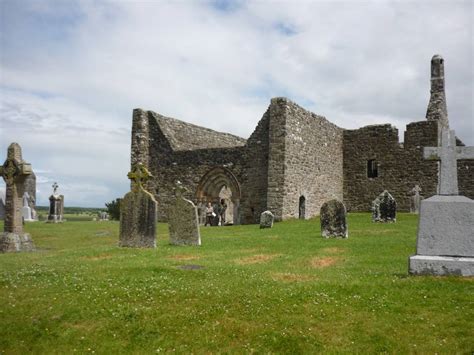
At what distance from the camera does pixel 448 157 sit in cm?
909

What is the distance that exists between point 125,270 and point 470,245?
6.64 m

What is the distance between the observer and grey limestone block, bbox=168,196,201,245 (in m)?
14.1

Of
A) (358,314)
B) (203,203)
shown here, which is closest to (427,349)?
(358,314)

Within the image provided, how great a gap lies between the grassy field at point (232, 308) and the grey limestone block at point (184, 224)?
10.9 ft

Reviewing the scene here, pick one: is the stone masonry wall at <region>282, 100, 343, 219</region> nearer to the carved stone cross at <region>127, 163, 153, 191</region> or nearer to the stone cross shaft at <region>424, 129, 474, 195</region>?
the carved stone cross at <region>127, 163, 153, 191</region>

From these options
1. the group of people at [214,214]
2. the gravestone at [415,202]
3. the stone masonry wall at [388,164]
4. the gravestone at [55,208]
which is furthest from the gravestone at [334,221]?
the gravestone at [55,208]

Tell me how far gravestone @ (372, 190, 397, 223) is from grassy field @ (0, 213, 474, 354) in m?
10.3

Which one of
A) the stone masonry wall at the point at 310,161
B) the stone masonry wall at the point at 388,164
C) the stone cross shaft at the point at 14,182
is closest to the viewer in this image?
the stone cross shaft at the point at 14,182

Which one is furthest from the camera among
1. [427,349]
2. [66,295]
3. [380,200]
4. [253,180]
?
[253,180]

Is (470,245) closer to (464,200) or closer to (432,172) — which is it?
(464,200)

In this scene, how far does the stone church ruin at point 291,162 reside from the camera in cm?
2456

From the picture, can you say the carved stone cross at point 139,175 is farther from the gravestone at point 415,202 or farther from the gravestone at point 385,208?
the gravestone at point 415,202

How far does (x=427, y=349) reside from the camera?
19.5 feet

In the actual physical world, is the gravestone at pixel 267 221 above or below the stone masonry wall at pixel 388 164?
below
